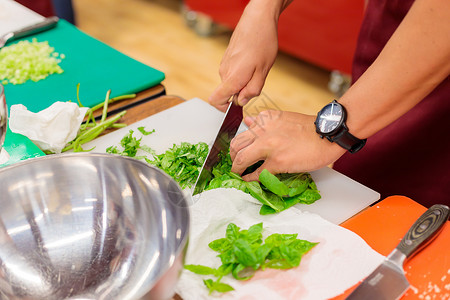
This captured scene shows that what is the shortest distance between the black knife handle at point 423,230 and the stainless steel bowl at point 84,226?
38 cm

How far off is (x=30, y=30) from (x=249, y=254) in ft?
3.93

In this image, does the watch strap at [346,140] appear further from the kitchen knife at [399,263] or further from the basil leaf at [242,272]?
the basil leaf at [242,272]

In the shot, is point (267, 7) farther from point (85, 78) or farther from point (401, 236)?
point (401, 236)

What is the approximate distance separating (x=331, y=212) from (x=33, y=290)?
56 centimetres

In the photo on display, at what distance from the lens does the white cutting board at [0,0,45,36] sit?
1652 millimetres

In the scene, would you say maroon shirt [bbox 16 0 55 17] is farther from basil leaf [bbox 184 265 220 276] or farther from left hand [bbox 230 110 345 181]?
basil leaf [bbox 184 265 220 276]

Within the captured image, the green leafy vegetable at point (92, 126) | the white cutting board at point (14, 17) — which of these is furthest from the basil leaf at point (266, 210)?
the white cutting board at point (14, 17)

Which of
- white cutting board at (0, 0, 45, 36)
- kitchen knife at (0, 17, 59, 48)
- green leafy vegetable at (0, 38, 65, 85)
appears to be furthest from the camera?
white cutting board at (0, 0, 45, 36)

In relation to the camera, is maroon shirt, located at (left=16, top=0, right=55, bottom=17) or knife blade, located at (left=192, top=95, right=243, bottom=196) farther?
maroon shirt, located at (left=16, top=0, right=55, bottom=17)

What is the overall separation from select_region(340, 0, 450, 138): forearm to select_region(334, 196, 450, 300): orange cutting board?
16 centimetres

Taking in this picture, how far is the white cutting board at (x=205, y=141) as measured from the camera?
3.23 feet

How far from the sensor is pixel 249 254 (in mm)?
782

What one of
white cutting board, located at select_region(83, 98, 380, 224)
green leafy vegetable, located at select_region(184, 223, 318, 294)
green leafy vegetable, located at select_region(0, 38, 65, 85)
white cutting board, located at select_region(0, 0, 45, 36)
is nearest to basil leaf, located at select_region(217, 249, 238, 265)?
green leafy vegetable, located at select_region(184, 223, 318, 294)

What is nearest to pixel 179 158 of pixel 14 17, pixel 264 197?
pixel 264 197
